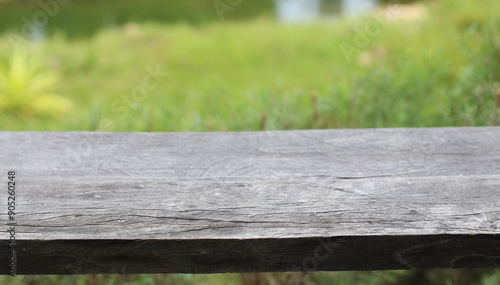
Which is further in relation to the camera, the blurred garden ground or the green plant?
the green plant

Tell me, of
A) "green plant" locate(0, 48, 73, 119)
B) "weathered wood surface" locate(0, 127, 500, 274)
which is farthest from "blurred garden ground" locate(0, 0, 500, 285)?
"weathered wood surface" locate(0, 127, 500, 274)

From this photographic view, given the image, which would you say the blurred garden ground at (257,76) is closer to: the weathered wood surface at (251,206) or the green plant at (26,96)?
the green plant at (26,96)

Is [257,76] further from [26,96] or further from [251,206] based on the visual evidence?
[251,206]

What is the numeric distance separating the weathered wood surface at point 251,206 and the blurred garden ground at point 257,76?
0.40 metres

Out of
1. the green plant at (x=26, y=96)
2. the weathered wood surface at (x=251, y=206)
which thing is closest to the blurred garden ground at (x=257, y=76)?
the green plant at (x=26, y=96)

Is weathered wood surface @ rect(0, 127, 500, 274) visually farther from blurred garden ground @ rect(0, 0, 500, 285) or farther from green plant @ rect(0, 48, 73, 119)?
green plant @ rect(0, 48, 73, 119)

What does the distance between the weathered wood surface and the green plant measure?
3364 mm

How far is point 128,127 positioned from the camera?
200cm

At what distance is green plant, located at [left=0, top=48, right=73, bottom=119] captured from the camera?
13.5 ft

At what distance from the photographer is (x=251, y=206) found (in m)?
0.79

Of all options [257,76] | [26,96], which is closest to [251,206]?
[257,76]

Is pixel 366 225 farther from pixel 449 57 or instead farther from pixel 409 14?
pixel 409 14

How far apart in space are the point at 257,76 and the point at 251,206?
363cm

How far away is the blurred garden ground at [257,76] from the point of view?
1688 millimetres
